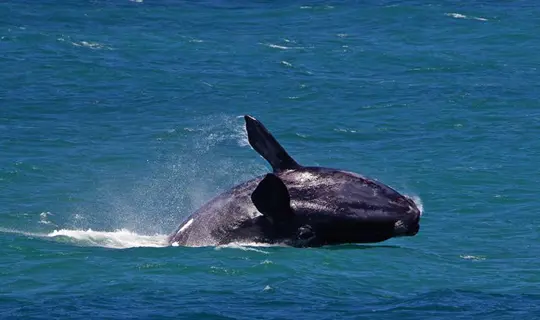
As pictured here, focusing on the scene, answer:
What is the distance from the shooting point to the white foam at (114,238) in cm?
2622

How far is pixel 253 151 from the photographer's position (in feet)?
137

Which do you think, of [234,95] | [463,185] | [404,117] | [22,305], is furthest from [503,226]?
[234,95]

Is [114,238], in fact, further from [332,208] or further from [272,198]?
[332,208]

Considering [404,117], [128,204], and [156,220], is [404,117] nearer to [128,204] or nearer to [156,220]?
[128,204]

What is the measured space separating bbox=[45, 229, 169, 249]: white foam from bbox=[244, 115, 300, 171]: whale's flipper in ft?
→ 12.4

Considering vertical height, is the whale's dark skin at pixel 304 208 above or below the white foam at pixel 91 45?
above

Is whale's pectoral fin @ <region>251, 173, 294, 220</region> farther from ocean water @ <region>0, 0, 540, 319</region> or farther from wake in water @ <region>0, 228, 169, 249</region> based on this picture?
wake in water @ <region>0, 228, 169, 249</region>

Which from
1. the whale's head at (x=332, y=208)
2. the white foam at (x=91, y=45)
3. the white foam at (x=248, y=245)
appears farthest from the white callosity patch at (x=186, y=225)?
the white foam at (x=91, y=45)

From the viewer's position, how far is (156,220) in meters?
30.1

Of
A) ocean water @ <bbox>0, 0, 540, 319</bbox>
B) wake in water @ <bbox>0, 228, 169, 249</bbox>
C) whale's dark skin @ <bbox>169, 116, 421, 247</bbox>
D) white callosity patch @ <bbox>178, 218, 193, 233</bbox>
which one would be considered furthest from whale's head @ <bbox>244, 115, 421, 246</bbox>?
wake in water @ <bbox>0, 228, 169, 249</bbox>

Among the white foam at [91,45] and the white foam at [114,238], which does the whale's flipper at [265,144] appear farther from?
the white foam at [91,45]

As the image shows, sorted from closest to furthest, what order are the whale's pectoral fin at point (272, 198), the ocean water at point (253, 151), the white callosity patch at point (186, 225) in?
the whale's pectoral fin at point (272, 198) → the ocean water at point (253, 151) → the white callosity patch at point (186, 225)

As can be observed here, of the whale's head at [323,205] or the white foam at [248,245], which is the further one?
the white foam at [248,245]

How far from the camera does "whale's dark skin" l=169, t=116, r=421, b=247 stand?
21516 mm
